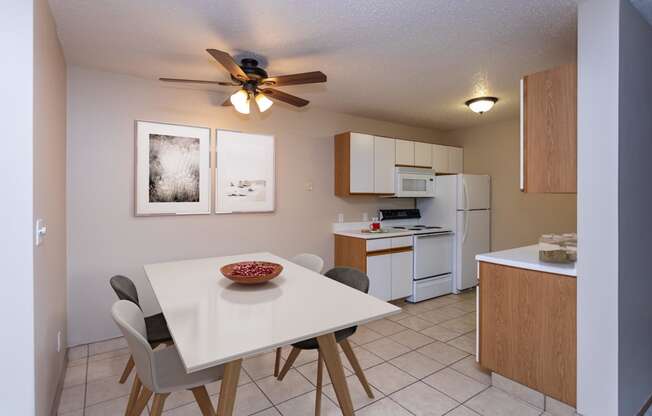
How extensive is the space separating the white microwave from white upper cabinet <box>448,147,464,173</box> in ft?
1.46

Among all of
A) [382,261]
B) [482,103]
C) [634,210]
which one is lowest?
[382,261]

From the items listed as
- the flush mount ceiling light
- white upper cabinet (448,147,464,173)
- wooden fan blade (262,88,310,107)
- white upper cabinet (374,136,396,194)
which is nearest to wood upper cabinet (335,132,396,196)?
white upper cabinet (374,136,396,194)

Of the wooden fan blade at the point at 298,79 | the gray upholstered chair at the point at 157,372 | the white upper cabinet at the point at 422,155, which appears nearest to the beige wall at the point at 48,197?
the gray upholstered chair at the point at 157,372

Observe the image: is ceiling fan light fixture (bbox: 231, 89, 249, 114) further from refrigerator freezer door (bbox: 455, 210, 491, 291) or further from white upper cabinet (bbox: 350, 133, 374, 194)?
refrigerator freezer door (bbox: 455, 210, 491, 291)

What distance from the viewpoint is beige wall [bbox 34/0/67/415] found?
1.57m

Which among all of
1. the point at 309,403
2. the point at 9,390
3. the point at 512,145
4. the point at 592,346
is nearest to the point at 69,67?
the point at 9,390

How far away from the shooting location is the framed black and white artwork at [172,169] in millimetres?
2941

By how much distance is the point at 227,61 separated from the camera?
1.91m

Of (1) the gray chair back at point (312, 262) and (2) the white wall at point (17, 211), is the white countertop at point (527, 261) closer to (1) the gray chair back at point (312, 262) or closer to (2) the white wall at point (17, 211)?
(1) the gray chair back at point (312, 262)

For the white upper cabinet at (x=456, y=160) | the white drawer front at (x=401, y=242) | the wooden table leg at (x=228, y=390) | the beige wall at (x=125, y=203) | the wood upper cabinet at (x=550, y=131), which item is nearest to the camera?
the wooden table leg at (x=228, y=390)

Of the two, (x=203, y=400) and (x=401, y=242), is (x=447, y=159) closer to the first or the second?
(x=401, y=242)

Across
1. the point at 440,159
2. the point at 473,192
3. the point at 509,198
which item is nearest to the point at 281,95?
the point at 440,159

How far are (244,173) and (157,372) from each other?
7.43 feet

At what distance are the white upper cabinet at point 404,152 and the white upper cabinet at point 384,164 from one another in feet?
0.24
